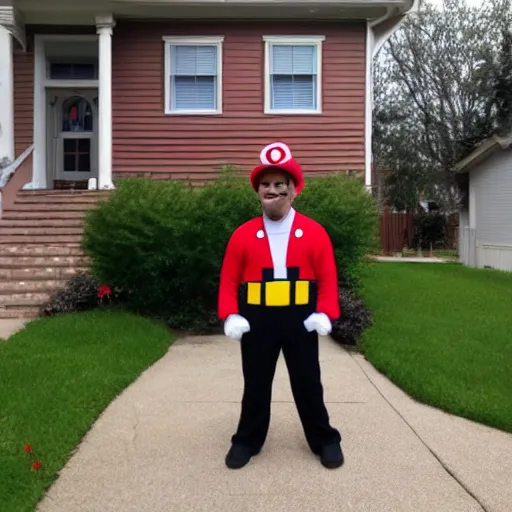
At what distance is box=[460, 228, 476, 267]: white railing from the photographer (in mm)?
19375

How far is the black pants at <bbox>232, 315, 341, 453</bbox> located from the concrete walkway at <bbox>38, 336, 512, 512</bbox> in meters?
0.18

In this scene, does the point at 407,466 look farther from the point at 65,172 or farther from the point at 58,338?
the point at 65,172

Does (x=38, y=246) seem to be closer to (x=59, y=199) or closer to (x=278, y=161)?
(x=59, y=199)

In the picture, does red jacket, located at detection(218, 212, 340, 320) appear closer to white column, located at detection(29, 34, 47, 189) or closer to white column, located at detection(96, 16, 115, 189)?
white column, located at detection(96, 16, 115, 189)

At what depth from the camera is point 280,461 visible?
4.06 metres

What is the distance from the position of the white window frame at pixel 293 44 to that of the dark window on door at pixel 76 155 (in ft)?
13.0

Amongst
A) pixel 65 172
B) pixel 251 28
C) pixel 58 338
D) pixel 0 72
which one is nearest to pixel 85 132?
pixel 65 172

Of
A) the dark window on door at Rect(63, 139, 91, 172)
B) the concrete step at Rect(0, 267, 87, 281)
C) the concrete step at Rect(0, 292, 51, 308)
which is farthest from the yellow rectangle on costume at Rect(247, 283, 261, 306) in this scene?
the dark window on door at Rect(63, 139, 91, 172)

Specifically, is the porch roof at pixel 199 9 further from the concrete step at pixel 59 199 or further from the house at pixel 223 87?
the concrete step at pixel 59 199

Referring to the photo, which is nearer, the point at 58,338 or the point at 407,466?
the point at 407,466

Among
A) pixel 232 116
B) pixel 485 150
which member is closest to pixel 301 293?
pixel 232 116

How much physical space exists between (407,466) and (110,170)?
942 cm

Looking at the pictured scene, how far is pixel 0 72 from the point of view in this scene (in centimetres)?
1248

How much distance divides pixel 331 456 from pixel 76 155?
1126cm
